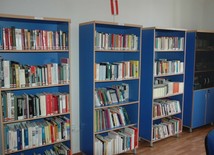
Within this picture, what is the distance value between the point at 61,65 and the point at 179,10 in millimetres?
3149

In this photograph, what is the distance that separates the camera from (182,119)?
4.45 metres

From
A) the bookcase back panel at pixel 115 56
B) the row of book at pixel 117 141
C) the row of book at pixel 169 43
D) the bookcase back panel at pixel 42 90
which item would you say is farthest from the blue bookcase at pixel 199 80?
the bookcase back panel at pixel 42 90

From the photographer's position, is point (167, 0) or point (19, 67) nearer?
point (19, 67)

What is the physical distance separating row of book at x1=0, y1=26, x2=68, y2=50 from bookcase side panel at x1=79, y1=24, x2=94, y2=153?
1.25ft

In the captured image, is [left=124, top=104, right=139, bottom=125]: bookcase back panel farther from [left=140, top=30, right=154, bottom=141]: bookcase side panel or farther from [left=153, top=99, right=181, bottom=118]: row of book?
[left=153, top=99, right=181, bottom=118]: row of book

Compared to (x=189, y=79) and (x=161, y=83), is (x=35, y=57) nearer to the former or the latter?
(x=161, y=83)

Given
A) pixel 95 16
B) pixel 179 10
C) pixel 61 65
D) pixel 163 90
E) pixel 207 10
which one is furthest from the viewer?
pixel 207 10

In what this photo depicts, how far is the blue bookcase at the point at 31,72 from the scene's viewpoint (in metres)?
2.47

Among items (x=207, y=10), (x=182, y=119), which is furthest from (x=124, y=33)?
(x=207, y=10)

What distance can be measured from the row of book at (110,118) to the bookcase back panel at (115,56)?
827 millimetres

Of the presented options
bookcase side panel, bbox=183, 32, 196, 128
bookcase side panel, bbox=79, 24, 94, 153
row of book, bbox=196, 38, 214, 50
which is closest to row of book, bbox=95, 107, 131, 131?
bookcase side panel, bbox=79, 24, 94, 153

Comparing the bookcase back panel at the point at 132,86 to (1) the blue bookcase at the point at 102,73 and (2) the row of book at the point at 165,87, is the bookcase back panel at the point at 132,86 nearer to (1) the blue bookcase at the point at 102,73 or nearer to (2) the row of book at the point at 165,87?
(1) the blue bookcase at the point at 102,73

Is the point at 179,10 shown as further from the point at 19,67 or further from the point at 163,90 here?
the point at 19,67

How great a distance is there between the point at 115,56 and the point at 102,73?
2.22 feet
